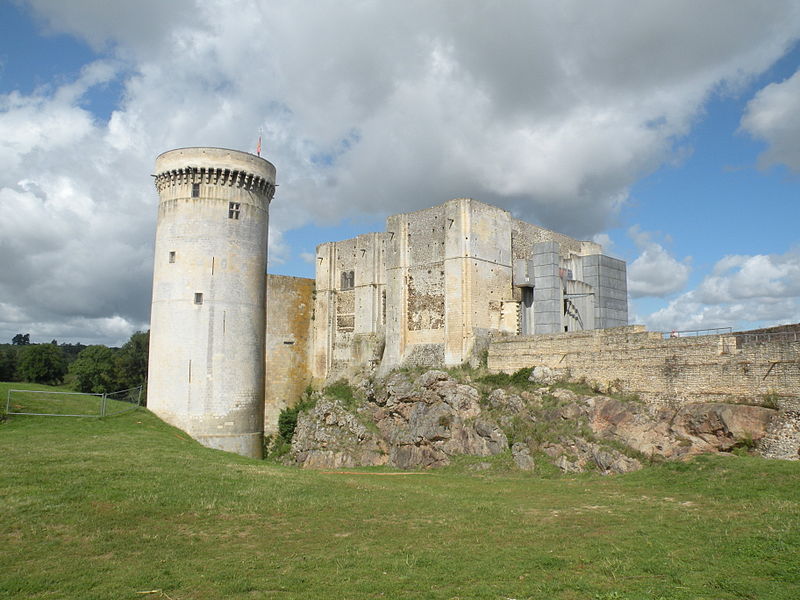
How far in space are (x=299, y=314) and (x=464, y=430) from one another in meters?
15.5

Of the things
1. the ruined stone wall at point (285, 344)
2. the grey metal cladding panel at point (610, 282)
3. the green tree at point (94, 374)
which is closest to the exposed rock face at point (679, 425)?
the grey metal cladding panel at point (610, 282)

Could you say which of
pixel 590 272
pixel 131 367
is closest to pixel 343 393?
pixel 590 272

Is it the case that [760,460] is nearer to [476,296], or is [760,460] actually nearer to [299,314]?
[476,296]

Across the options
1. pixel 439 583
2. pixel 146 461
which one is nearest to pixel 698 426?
pixel 439 583

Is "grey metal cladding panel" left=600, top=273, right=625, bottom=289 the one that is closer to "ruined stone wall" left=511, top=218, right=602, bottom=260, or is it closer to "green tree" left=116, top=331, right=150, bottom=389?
"ruined stone wall" left=511, top=218, right=602, bottom=260

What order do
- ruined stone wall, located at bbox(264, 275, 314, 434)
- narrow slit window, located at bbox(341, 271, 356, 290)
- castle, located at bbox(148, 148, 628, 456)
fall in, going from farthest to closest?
narrow slit window, located at bbox(341, 271, 356, 290) < ruined stone wall, located at bbox(264, 275, 314, 434) < castle, located at bbox(148, 148, 628, 456)

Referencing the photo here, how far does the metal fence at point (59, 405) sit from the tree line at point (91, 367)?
29468 mm

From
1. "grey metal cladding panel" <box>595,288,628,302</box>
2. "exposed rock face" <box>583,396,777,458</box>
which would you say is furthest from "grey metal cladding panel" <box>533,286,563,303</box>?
"exposed rock face" <box>583,396,777,458</box>

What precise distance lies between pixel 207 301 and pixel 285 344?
6601 millimetres

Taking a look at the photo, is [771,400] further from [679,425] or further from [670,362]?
[670,362]

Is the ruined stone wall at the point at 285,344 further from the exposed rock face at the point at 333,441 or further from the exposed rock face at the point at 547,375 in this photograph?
the exposed rock face at the point at 547,375

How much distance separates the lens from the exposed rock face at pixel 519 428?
19.7 metres

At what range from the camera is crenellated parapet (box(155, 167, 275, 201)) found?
31969mm

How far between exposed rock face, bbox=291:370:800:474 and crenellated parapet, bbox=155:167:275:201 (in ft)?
40.8
